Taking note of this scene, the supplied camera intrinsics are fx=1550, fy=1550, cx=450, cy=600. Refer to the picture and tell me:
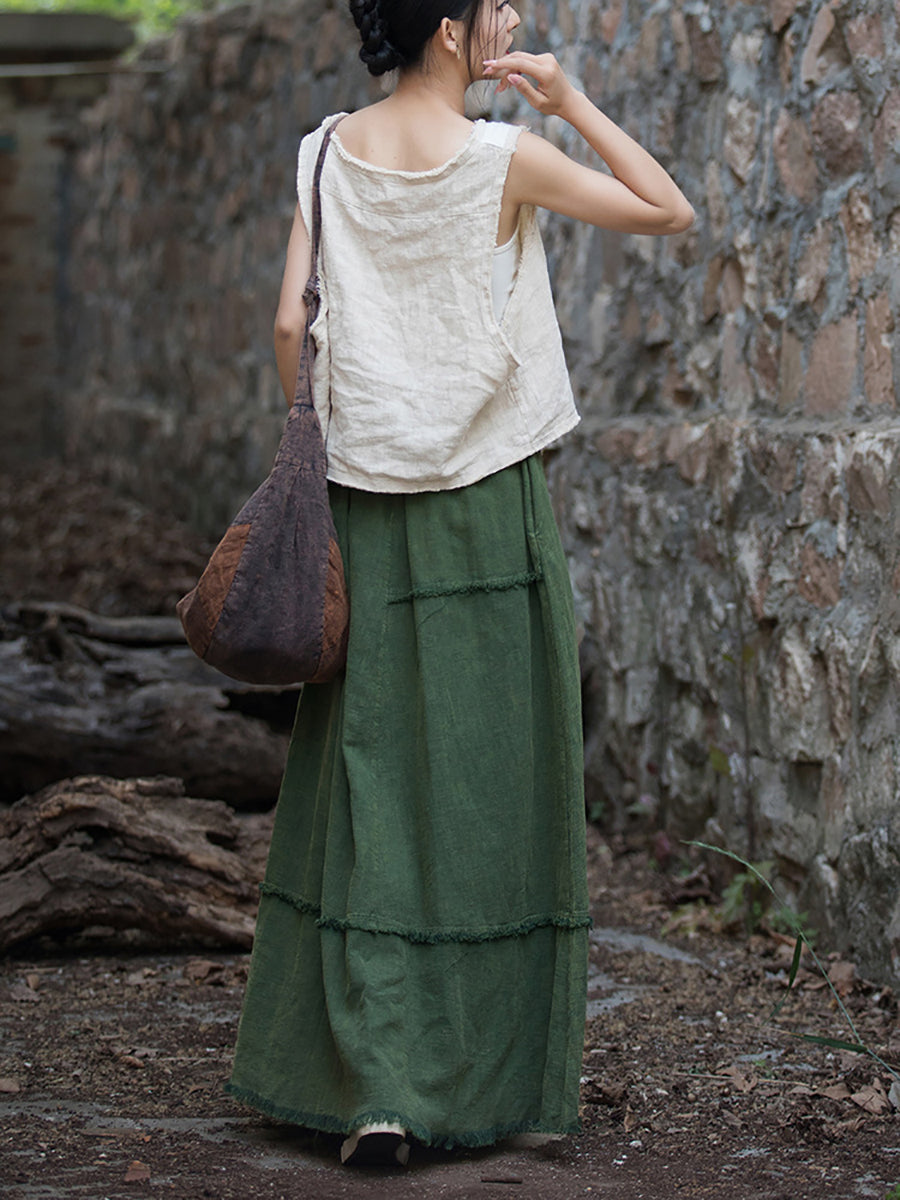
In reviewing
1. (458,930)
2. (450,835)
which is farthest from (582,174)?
(458,930)

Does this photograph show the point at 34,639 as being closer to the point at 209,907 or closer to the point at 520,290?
the point at 209,907

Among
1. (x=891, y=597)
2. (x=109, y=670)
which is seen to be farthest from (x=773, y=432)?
(x=109, y=670)

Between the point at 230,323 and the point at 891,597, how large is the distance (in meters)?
5.06

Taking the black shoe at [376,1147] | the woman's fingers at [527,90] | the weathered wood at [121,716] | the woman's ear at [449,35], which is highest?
the woman's ear at [449,35]

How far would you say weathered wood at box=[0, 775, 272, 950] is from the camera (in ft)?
11.4

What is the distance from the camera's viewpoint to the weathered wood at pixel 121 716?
4293mm

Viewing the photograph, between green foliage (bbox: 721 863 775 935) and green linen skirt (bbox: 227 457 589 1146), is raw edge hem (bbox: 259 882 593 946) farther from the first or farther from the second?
green foliage (bbox: 721 863 775 935)

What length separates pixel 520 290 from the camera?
2.36 metres

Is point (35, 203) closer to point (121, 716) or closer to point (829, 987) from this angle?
point (121, 716)

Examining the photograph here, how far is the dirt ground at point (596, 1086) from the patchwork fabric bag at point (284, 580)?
766 mm

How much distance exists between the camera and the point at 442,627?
241cm

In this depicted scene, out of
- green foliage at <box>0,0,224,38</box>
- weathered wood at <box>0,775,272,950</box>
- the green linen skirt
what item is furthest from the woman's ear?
green foliage at <box>0,0,224,38</box>

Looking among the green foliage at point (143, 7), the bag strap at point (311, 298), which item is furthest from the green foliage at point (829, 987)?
the green foliage at point (143, 7)

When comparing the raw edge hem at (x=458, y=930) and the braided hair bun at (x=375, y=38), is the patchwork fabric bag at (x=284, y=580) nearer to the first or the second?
the braided hair bun at (x=375, y=38)
